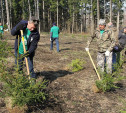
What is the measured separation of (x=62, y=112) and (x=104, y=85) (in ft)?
4.46

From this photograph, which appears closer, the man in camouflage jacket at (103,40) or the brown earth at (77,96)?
the brown earth at (77,96)

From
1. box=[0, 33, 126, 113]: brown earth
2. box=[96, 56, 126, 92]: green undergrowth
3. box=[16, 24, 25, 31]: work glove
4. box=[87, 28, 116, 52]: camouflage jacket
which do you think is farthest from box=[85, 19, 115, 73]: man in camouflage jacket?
box=[16, 24, 25, 31]: work glove

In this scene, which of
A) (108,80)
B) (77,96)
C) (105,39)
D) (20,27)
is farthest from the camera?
(105,39)

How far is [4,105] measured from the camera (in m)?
3.20

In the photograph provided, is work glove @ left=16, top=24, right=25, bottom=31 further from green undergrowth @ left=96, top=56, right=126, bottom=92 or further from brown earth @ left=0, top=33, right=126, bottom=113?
green undergrowth @ left=96, top=56, right=126, bottom=92

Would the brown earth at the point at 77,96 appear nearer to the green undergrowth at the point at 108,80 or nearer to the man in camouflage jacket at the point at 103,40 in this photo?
the green undergrowth at the point at 108,80

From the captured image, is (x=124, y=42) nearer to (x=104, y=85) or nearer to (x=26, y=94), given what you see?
(x=104, y=85)

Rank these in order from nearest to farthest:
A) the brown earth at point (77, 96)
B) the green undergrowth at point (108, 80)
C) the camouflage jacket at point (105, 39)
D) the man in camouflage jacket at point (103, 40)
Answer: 1. the brown earth at point (77, 96)
2. the green undergrowth at point (108, 80)
3. the man in camouflage jacket at point (103, 40)
4. the camouflage jacket at point (105, 39)

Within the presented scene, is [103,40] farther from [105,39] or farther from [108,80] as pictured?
[108,80]

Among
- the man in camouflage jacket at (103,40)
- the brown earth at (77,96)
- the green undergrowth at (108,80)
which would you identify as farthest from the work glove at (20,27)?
the man in camouflage jacket at (103,40)

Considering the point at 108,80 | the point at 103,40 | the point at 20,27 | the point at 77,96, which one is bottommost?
the point at 77,96

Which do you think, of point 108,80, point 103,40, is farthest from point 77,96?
point 103,40

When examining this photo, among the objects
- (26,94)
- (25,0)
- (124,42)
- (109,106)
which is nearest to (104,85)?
(109,106)

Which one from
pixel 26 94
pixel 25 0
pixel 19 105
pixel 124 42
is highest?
pixel 25 0
